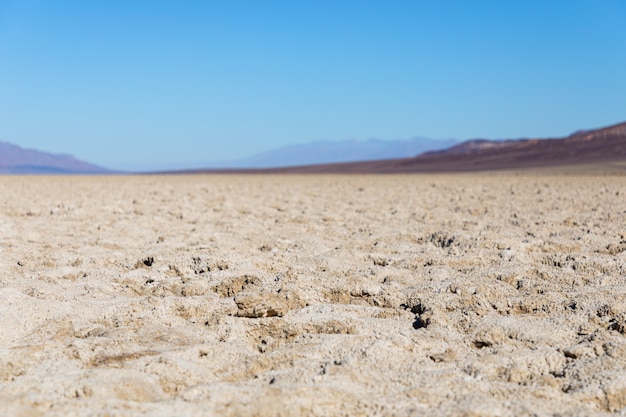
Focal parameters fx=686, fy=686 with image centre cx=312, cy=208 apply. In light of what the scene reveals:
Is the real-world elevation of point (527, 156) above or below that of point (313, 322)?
above

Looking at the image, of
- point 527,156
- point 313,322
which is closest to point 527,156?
point 527,156

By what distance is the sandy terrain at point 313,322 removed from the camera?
241 cm

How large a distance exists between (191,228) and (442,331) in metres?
3.87

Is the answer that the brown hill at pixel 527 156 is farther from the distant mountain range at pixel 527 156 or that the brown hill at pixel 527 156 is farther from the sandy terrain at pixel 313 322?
the sandy terrain at pixel 313 322

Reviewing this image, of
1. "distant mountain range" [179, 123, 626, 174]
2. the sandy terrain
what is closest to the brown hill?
"distant mountain range" [179, 123, 626, 174]

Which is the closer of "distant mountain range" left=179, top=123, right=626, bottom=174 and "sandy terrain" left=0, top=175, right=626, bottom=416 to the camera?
"sandy terrain" left=0, top=175, right=626, bottom=416

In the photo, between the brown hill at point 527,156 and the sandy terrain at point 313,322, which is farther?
the brown hill at point 527,156

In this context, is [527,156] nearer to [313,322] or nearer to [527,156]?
[527,156]

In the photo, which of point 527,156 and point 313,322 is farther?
point 527,156

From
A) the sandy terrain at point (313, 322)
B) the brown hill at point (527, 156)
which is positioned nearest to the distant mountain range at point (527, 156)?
the brown hill at point (527, 156)

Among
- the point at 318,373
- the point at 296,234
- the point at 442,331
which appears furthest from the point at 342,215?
the point at 318,373

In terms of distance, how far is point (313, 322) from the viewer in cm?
333

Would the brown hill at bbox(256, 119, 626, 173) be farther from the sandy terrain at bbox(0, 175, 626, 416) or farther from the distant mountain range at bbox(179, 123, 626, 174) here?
the sandy terrain at bbox(0, 175, 626, 416)

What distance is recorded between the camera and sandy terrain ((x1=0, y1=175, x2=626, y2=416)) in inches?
95.0
